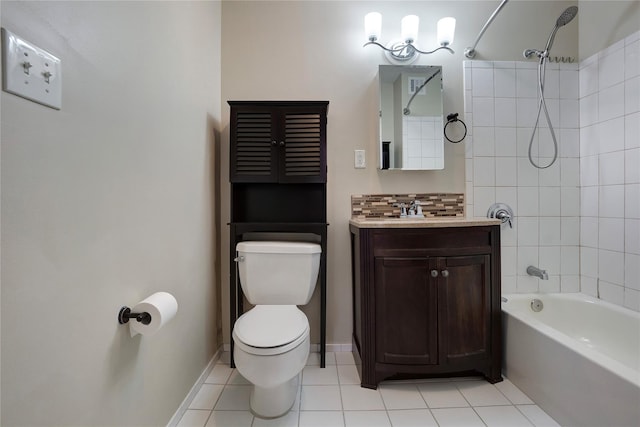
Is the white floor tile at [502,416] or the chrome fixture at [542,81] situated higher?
the chrome fixture at [542,81]

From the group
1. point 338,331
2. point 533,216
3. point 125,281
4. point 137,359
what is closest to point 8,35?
point 125,281

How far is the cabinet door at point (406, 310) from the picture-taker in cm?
143

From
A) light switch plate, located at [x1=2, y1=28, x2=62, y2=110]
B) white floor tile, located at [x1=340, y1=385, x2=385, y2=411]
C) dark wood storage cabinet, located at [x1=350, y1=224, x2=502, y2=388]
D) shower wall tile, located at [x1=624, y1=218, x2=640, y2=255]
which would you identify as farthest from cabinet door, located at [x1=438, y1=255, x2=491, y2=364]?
light switch plate, located at [x1=2, y1=28, x2=62, y2=110]

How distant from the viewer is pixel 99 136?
0.78m

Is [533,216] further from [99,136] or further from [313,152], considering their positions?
[99,136]

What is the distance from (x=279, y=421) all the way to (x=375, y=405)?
18.4 inches

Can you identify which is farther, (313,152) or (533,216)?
(533,216)

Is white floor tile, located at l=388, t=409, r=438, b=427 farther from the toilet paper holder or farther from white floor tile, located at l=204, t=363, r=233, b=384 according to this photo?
the toilet paper holder

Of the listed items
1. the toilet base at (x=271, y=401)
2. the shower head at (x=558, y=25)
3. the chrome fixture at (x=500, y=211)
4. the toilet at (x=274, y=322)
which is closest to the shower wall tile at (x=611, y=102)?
the shower head at (x=558, y=25)

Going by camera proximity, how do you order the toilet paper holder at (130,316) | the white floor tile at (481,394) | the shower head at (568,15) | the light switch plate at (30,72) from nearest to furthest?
the light switch plate at (30,72), the toilet paper holder at (130,316), the white floor tile at (481,394), the shower head at (568,15)

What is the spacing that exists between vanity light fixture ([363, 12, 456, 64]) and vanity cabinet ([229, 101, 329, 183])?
578 millimetres

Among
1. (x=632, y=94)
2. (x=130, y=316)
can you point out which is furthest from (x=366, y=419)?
(x=632, y=94)

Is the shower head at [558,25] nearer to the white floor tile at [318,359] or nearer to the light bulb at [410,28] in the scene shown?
the light bulb at [410,28]

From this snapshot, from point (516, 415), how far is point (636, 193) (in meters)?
1.38
